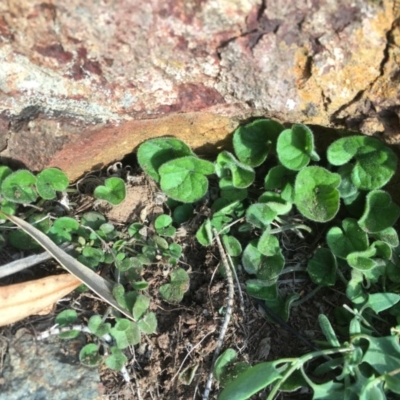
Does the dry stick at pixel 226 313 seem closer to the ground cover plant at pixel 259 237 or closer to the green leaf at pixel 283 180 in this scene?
the ground cover plant at pixel 259 237

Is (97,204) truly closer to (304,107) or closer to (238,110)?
(238,110)

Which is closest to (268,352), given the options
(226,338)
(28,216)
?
(226,338)

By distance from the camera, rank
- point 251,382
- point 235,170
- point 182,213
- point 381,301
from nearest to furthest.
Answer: point 251,382 < point 381,301 < point 235,170 < point 182,213

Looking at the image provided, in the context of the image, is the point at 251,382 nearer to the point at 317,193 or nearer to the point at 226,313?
the point at 226,313

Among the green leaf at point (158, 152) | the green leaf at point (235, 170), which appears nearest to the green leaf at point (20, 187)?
the green leaf at point (158, 152)

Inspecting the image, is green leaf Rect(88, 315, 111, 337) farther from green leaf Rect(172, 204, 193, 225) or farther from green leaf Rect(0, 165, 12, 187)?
green leaf Rect(0, 165, 12, 187)

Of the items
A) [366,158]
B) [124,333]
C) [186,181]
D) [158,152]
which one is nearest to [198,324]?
[124,333]
